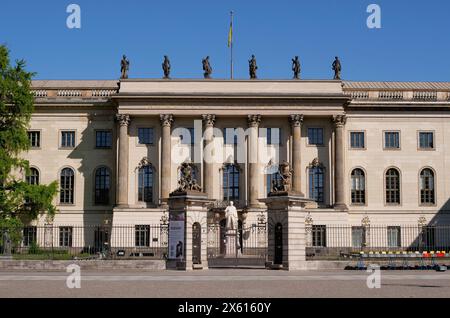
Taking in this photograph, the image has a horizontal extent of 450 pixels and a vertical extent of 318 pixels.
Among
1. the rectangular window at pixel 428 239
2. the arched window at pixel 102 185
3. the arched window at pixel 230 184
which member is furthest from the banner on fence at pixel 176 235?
the rectangular window at pixel 428 239

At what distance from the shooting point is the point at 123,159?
209 feet

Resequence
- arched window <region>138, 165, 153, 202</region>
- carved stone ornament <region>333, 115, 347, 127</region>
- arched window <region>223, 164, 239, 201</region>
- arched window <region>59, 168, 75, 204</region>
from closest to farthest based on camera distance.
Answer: carved stone ornament <region>333, 115, 347, 127</region>
arched window <region>138, 165, 153, 202</region>
arched window <region>223, 164, 239, 201</region>
arched window <region>59, 168, 75, 204</region>

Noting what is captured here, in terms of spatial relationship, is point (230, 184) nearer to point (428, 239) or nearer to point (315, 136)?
point (315, 136)

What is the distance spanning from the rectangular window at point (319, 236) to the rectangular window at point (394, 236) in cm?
675

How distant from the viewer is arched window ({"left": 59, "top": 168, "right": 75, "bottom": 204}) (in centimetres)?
6594

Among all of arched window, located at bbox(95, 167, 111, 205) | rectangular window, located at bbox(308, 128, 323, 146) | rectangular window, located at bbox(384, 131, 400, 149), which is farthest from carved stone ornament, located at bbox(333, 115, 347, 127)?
arched window, located at bbox(95, 167, 111, 205)

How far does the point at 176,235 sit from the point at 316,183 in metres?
31.7

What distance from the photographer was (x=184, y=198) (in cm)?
3516

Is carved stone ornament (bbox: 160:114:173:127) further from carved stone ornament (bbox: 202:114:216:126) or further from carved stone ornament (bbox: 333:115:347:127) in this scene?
carved stone ornament (bbox: 333:115:347:127)

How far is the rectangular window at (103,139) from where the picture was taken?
66.1 metres

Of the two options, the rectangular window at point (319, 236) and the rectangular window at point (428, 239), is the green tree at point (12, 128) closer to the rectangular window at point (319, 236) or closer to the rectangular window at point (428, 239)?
the rectangular window at point (319, 236)

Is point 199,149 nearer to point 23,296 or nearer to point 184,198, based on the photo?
point 184,198

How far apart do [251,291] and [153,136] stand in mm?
43508

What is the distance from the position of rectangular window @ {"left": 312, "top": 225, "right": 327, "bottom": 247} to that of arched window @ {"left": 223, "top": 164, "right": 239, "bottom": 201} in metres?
7.87
